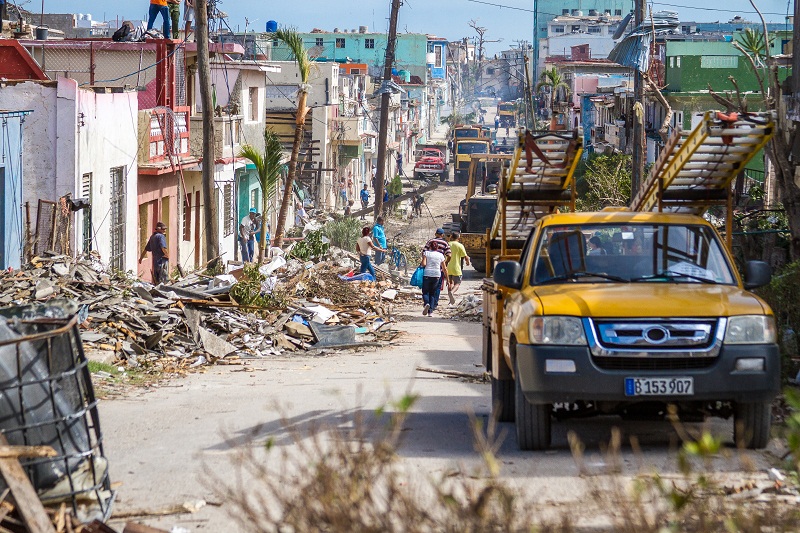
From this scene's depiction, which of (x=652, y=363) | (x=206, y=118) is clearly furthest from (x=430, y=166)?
(x=652, y=363)

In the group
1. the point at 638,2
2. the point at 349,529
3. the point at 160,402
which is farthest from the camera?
the point at 638,2

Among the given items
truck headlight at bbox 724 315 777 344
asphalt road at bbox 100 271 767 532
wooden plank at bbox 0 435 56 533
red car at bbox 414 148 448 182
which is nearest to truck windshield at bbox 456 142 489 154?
red car at bbox 414 148 448 182

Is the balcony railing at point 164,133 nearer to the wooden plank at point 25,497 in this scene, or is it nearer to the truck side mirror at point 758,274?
the truck side mirror at point 758,274

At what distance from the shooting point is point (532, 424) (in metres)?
8.56

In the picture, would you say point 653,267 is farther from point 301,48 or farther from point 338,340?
point 301,48

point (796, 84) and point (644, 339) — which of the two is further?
point (796, 84)

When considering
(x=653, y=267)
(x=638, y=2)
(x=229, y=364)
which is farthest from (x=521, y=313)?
(x=638, y=2)

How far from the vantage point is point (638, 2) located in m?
25.4

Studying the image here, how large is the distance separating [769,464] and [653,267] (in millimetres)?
1864

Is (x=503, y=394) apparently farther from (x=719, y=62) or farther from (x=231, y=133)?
(x=719, y=62)

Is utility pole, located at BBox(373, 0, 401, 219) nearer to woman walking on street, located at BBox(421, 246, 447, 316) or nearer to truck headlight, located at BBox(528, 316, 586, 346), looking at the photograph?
woman walking on street, located at BBox(421, 246, 447, 316)

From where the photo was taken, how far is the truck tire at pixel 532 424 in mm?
8539

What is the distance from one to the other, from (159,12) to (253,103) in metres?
8.98

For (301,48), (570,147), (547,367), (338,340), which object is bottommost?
(338,340)
